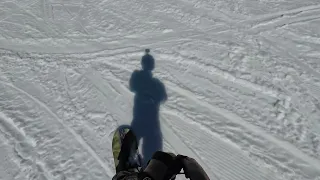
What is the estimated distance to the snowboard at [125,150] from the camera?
361 cm

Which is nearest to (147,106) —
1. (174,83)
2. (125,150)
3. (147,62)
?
(174,83)

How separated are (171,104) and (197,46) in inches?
58.9

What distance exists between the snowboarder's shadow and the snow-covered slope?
→ 103 millimetres

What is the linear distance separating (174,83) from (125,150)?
5.00 ft

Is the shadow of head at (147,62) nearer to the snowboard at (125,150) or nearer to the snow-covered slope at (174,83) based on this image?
the snow-covered slope at (174,83)

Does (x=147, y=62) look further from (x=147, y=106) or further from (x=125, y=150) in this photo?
(x=125, y=150)

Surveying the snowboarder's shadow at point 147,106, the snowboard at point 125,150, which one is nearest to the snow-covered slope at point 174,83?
the snowboarder's shadow at point 147,106

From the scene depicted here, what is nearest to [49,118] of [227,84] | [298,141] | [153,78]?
[153,78]

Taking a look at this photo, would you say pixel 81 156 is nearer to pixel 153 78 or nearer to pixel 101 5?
pixel 153 78

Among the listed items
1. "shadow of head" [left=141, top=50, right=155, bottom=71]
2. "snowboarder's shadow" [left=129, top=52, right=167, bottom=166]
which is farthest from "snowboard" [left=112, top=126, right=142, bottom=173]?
"shadow of head" [left=141, top=50, right=155, bottom=71]

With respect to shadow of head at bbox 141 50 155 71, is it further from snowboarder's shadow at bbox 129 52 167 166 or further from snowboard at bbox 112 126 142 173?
snowboard at bbox 112 126 142 173

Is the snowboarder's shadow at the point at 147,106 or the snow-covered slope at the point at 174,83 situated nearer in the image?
the snow-covered slope at the point at 174,83

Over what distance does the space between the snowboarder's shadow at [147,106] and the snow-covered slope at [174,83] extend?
0.10 m

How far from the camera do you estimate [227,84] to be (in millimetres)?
4766
